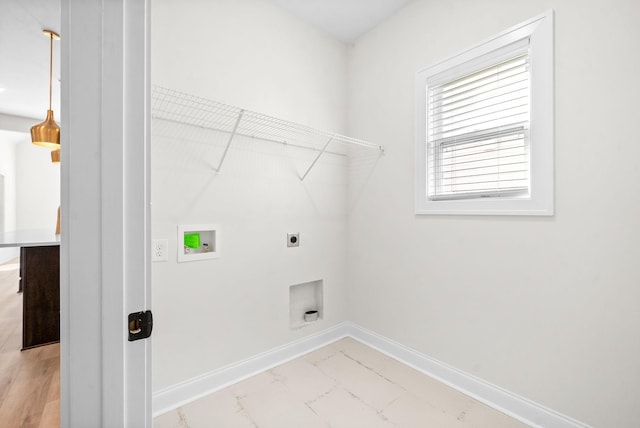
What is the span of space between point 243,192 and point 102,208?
4.11ft

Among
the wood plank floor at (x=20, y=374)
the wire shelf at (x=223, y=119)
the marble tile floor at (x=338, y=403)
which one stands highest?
the wire shelf at (x=223, y=119)

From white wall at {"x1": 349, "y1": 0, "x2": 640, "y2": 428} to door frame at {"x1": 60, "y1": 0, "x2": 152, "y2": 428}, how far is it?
1737 millimetres

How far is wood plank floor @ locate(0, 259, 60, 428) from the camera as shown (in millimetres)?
1146

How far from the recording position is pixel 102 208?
24.0 inches

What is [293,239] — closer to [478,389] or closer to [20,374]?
[478,389]

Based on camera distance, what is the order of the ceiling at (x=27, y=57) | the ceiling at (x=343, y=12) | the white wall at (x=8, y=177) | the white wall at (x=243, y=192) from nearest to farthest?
the ceiling at (x=27, y=57), the white wall at (x=8, y=177), the white wall at (x=243, y=192), the ceiling at (x=343, y=12)

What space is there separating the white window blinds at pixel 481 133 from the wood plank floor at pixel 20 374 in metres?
2.32

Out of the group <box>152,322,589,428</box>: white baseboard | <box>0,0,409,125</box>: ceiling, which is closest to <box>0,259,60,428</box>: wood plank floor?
<box>152,322,589,428</box>: white baseboard

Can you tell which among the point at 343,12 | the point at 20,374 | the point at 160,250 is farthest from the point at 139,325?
the point at 343,12

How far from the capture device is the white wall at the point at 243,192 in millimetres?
1557

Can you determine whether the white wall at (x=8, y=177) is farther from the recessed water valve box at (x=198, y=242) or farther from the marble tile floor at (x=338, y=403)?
the marble tile floor at (x=338, y=403)

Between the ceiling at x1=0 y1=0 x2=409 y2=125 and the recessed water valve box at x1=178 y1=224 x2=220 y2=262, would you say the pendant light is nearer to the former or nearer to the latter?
the ceiling at x1=0 y1=0 x2=409 y2=125

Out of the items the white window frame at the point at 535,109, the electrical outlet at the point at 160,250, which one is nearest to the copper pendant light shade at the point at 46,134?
the electrical outlet at the point at 160,250

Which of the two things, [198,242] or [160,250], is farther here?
[198,242]
